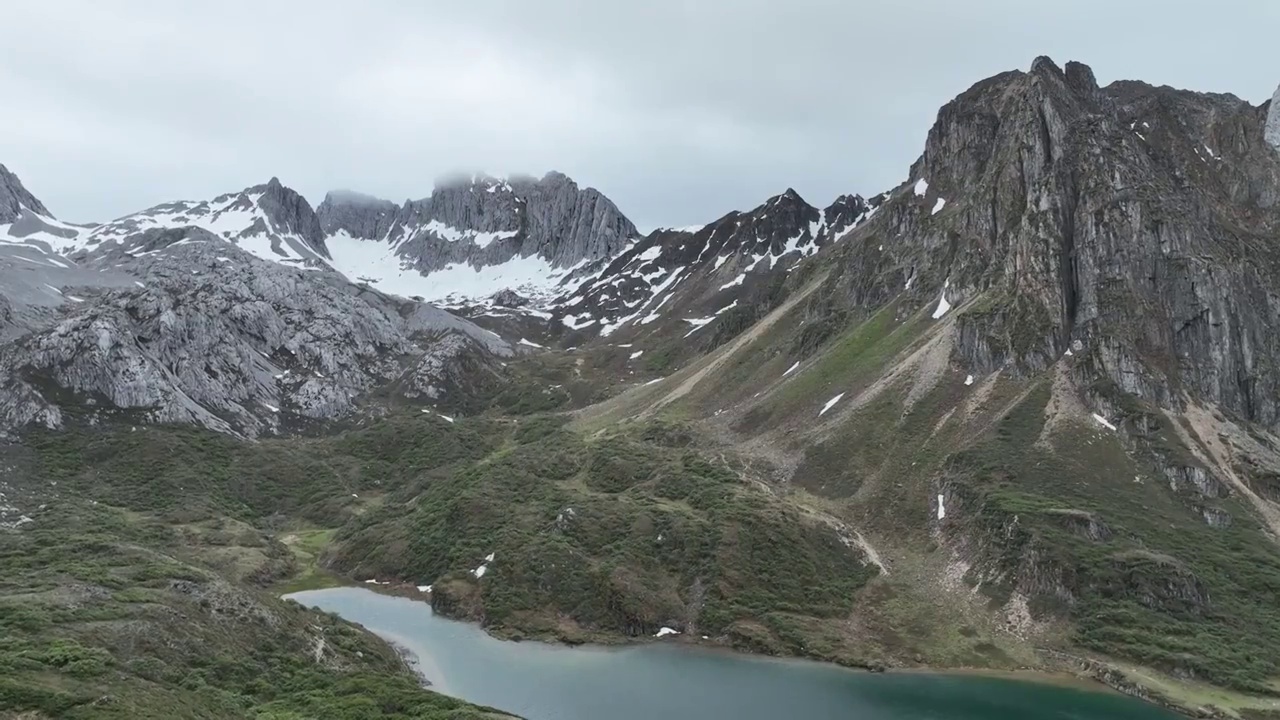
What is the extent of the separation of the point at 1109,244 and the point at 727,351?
8375cm

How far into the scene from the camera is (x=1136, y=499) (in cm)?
9712

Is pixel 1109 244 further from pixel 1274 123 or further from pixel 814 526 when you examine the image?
pixel 814 526

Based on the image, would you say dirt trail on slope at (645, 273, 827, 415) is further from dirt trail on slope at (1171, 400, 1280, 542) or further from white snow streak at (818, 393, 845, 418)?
dirt trail on slope at (1171, 400, 1280, 542)

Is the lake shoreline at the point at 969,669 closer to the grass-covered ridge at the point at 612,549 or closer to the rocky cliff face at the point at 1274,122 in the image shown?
the grass-covered ridge at the point at 612,549

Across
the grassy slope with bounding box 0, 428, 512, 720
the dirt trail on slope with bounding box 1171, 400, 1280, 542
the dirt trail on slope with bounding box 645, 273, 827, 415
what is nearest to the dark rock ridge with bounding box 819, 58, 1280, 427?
the dirt trail on slope with bounding box 1171, 400, 1280, 542

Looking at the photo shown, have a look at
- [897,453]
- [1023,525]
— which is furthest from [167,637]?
[897,453]

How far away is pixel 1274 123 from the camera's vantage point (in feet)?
490

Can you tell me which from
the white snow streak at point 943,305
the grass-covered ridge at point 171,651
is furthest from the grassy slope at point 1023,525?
the grass-covered ridge at point 171,651

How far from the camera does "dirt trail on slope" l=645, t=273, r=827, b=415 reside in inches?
Result: 6471

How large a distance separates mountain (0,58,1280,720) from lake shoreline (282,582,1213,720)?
52 centimetres

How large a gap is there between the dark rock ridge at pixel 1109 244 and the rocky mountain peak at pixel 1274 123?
1180 mm

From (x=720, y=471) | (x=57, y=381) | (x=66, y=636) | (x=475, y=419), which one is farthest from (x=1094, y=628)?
(x=57, y=381)

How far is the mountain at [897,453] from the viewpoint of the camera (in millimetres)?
82938

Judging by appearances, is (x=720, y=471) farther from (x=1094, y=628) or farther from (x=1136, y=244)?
(x=1136, y=244)
